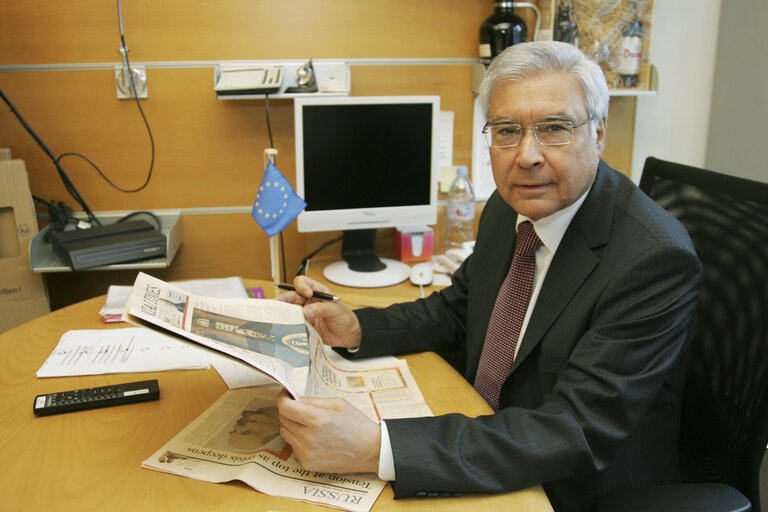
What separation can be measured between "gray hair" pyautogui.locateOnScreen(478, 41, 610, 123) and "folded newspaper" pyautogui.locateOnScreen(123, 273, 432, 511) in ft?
1.98

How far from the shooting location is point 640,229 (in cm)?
103

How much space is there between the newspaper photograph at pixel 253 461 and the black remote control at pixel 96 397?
0.46 feet

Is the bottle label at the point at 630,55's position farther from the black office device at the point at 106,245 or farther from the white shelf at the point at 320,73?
the black office device at the point at 106,245

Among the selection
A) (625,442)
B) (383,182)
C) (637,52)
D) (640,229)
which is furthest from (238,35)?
(625,442)

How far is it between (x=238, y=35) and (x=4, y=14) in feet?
2.47

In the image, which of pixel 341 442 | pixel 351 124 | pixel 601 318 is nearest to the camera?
pixel 341 442

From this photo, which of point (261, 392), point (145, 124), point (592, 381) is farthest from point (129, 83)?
point (592, 381)

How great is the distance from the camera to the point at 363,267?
1968 mm

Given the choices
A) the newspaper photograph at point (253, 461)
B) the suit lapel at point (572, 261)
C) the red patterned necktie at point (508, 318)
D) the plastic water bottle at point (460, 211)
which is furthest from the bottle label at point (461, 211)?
the newspaper photograph at point (253, 461)

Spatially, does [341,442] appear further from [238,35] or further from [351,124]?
[238,35]

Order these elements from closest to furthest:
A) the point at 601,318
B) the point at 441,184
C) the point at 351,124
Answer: the point at 601,318
the point at 351,124
the point at 441,184

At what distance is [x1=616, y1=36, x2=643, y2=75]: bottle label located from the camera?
6.91 ft

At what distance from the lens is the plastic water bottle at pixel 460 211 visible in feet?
7.32

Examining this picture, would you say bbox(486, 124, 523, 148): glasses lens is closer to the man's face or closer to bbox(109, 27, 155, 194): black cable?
the man's face
